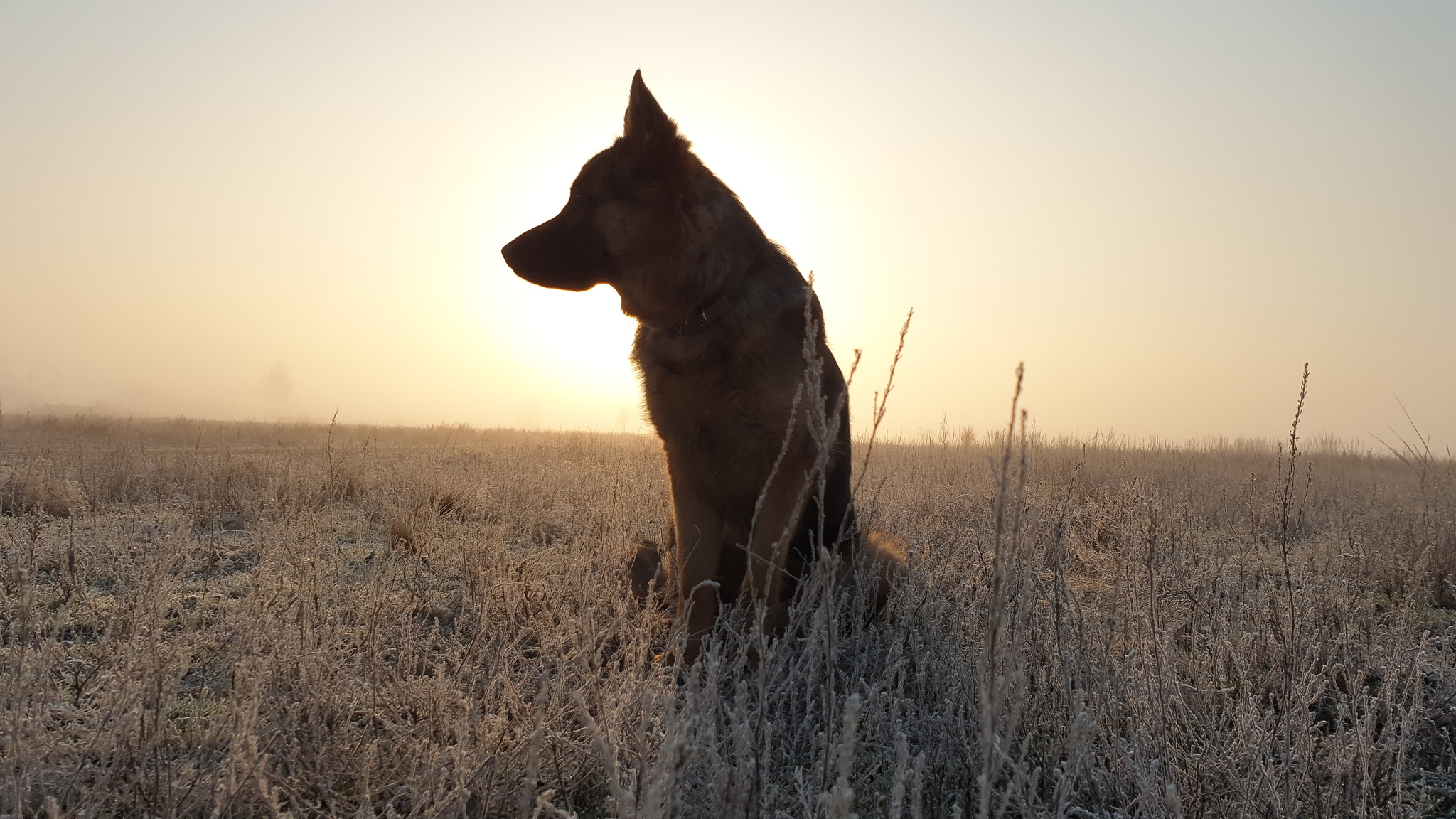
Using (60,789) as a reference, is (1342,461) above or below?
above

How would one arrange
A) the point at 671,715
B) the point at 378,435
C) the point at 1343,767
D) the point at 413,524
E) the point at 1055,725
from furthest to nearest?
the point at 378,435
the point at 413,524
the point at 1055,725
the point at 1343,767
the point at 671,715

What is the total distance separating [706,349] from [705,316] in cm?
16

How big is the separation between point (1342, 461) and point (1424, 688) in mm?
15555

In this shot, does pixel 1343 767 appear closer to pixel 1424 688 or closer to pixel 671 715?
pixel 1424 688

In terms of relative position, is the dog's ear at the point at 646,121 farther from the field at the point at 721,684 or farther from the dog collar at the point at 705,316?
the field at the point at 721,684

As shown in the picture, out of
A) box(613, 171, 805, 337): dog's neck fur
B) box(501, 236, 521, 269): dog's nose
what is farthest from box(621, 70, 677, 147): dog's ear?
box(501, 236, 521, 269): dog's nose

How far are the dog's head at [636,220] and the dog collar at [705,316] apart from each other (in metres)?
0.08

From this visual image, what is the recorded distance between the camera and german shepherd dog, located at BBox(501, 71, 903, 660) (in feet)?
9.60

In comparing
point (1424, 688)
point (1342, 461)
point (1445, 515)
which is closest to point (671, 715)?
point (1424, 688)

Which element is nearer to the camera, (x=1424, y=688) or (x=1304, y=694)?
(x=1304, y=694)

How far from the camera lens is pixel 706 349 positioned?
9.99 ft

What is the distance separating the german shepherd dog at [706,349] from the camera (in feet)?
9.60

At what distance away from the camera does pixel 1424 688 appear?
8.26ft

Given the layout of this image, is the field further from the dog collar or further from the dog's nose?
the dog's nose
